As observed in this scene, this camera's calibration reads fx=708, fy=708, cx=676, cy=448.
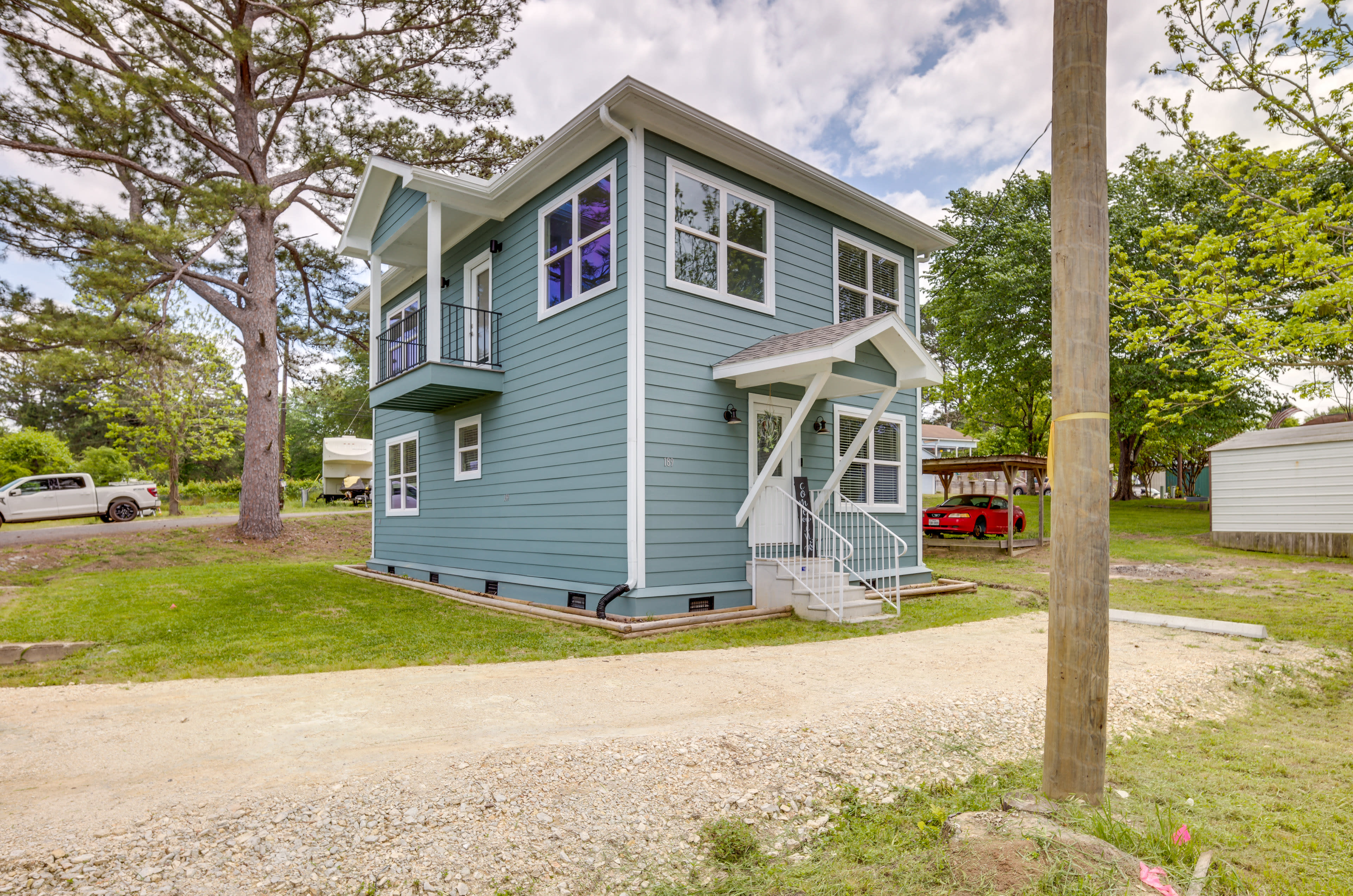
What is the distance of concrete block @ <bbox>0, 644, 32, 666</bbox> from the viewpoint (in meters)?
5.98

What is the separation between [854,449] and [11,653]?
886 centimetres

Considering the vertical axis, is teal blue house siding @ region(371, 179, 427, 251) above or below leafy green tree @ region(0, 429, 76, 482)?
above

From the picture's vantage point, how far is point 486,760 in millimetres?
3527

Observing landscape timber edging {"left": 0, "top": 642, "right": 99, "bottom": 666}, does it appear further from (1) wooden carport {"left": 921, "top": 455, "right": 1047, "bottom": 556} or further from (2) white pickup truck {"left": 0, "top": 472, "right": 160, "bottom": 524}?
(2) white pickup truck {"left": 0, "top": 472, "right": 160, "bottom": 524}

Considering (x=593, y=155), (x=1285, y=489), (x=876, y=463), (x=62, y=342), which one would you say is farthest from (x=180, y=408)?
(x=1285, y=489)

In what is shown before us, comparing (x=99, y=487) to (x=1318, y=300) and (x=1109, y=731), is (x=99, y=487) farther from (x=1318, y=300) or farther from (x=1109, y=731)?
(x=1318, y=300)

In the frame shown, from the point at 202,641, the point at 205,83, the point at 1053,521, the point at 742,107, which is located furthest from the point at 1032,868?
the point at 205,83

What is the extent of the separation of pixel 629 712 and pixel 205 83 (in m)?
17.0

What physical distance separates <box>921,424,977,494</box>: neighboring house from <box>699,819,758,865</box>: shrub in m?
33.0

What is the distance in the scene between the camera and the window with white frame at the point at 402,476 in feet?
44.3

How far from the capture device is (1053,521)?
295 cm

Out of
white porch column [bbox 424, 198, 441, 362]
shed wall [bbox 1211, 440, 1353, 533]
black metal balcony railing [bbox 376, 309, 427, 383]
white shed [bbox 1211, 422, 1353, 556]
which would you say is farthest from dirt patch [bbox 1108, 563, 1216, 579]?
black metal balcony railing [bbox 376, 309, 427, 383]

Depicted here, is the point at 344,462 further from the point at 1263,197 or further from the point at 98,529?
the point at 1263,197

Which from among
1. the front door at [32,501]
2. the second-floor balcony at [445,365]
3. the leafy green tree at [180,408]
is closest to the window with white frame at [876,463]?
the second-floor balcony at [445,365]
